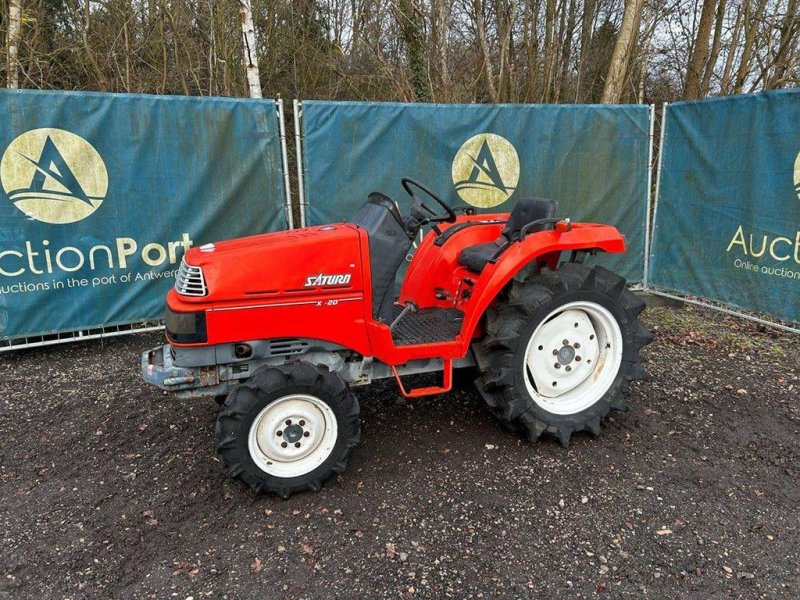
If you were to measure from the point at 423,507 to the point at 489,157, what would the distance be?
12.7 ft

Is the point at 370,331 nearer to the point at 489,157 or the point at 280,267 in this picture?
the point at 280,267

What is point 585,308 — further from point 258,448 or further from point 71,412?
point 71,412

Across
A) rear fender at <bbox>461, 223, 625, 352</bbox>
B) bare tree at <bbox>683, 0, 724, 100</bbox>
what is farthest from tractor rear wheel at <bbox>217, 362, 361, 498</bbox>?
bare tree at <bbox>683, 0, 724, 100</bbox>

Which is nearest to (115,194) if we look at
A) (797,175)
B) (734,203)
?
(734,203)

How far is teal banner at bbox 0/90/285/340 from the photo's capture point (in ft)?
14.6

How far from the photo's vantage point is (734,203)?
5219 millimetres

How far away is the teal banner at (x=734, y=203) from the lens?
479 cm

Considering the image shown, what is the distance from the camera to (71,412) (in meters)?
→ 3.78

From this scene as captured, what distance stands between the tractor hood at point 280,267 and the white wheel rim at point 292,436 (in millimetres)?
Answer: 539

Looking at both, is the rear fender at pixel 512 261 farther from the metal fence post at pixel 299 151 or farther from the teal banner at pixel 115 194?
the teal banner at pixel 115 194

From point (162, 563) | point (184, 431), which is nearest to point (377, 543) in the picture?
point (162, 563)

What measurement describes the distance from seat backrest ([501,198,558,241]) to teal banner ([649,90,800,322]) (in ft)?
8.93

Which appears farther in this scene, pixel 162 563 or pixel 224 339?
pixel 224 339

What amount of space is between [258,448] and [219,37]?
8857 millimetres
